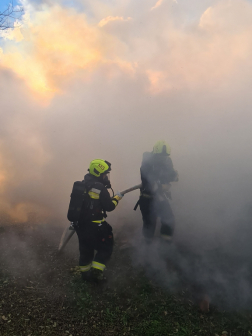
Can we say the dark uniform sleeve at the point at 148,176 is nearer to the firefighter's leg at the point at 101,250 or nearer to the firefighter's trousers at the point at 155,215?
the firefighter's trousers at the point at 155,215

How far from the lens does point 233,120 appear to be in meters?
7.09

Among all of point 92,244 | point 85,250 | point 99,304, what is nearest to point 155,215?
point 92,244

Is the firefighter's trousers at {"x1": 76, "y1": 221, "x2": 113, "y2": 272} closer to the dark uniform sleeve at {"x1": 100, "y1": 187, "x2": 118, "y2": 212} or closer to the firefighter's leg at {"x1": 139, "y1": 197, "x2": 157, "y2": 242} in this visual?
the dark uniform sleeve at {"x1": 100, "y1": 187, "x2": 118, "y2": 212}

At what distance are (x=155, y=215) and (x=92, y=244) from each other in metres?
1.43

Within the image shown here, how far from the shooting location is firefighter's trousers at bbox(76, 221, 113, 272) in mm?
4023

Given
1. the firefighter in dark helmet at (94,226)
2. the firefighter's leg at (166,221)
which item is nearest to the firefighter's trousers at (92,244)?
the firefighter in dark helmet at (94,226)

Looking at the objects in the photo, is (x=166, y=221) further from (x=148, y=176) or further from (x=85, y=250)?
(x=85, y=250)

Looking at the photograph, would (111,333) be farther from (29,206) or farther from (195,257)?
(29,206)

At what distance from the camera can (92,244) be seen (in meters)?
4.07

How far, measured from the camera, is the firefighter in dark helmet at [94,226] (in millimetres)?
4004

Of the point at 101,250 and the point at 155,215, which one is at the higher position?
the point at 155,215

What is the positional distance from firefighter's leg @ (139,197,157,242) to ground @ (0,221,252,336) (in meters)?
0.51

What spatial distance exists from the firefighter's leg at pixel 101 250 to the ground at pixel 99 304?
0.22 metres

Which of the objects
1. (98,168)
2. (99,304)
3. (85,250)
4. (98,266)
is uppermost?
(98,168)
